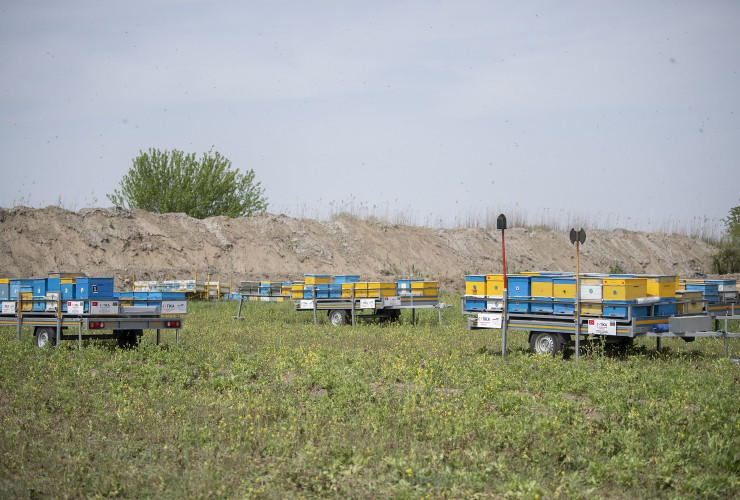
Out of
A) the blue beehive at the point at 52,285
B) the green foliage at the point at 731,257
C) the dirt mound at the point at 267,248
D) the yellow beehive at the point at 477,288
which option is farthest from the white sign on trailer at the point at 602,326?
the green foliage at the point at 731,257

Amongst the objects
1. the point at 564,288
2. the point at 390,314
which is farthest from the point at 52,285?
the point at 390,314

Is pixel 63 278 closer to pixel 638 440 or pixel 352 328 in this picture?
pixel 352 328

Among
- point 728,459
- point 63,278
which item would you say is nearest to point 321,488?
point 728,459

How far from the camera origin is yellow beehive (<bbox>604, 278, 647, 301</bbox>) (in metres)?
14.1

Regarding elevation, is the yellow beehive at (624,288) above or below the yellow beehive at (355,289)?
above

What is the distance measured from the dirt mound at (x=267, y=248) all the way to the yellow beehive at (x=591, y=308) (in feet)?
106

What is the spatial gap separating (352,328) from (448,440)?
→ 44.1ft

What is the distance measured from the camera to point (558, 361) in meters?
13.5

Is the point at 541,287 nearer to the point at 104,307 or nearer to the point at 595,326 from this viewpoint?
the point at 595,326

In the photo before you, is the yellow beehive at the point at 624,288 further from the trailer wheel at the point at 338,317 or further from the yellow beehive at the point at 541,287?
the trailer wheel at the point at 338,317

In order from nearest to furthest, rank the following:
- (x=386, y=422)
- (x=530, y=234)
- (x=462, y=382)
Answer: (x=386, y=422) → (x=462, y=382) → (x=530, y=234)

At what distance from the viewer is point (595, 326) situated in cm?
1436

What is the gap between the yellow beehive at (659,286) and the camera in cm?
1475

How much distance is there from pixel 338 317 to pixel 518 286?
10199mm
